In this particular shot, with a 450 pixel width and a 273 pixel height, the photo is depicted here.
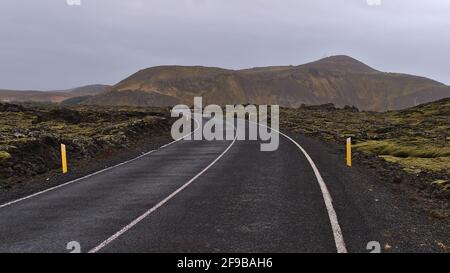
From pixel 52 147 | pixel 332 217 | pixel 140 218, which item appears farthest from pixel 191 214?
pixel 52 147

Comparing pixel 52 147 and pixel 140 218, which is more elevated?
pixel 52 147

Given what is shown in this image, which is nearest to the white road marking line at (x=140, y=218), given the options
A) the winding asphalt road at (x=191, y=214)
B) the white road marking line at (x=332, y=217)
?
the winding asphalt road at (x=191, y=214)

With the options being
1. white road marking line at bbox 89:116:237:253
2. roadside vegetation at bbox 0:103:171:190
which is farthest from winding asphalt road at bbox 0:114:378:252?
roadside vegetation at bbox 0:103:171:190

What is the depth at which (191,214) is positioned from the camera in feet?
33.9

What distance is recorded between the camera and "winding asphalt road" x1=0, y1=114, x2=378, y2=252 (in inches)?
320

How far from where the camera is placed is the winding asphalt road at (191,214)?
8.13m

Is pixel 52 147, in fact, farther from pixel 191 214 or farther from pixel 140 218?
pixel 191 214

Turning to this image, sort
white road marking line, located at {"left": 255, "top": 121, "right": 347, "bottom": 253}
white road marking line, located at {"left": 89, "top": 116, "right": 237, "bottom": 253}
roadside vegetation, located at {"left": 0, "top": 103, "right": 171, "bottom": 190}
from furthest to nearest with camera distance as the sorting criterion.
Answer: roadside vegetation, located at {"left": 0, "top": 103, "right": 171, "bottom": 190}, white road marking line, located at {"left": 89, "top": 116, "right": 237, "bottom": 253}, white road marking line, located at {"left": 255, "top": 121, "right": 347, "bottom": 253}

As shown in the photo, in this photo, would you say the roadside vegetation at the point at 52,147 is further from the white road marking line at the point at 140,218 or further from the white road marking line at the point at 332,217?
the white road marking line at the point at 332,217

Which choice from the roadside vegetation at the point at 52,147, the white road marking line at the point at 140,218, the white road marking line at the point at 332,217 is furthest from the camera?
the roadside vegetation at the point at 52,147

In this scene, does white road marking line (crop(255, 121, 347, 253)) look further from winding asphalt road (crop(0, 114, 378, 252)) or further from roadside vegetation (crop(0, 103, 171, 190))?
roadside vegetation (crop(0, 103, 171, 190))

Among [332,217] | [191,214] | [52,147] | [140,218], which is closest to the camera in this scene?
[332,217]
